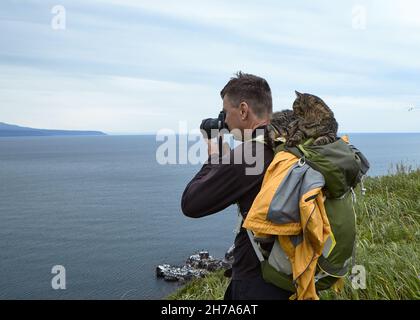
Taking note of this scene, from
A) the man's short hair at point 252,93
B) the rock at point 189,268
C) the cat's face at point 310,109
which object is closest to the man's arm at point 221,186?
the man's short hair at point 252,93

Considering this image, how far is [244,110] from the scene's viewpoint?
261 centimetres

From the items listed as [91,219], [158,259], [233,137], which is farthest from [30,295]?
[233,137]

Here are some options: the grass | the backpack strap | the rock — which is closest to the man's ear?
the backpack strap

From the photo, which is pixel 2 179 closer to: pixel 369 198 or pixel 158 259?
pixel 158 259

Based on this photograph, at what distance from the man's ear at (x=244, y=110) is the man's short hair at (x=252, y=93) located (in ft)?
0.06

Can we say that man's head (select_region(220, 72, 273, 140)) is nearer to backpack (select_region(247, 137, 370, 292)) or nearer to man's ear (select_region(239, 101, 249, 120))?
man's ear (select_region(239, 101, 249, 120))

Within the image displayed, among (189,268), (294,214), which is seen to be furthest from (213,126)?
(189,268)

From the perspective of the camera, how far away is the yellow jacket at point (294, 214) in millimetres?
2287

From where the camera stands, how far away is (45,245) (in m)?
45.9

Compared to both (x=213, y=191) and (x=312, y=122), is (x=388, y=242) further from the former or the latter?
(x=213, y=191)

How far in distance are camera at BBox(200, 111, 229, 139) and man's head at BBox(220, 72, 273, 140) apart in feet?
0.19

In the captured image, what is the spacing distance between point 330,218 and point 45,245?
47748mm

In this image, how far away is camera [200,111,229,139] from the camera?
2.71 meters

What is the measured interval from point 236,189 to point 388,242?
4.02 meters
